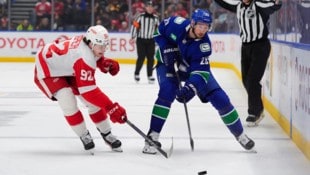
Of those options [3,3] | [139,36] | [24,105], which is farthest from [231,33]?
[24,105]

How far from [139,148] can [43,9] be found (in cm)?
1222

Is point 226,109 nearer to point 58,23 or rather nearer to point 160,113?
point 160,113

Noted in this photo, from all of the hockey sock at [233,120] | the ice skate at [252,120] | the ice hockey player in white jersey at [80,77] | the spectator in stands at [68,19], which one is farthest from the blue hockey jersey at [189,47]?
the spectator in stands at [68,19]

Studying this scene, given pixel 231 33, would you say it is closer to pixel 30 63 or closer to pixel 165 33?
pixel 30 63

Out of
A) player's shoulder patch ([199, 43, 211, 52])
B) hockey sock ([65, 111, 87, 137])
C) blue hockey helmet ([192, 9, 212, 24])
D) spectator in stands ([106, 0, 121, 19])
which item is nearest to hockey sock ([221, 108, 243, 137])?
player's shoulder patch ([199, 43, 211, 52])

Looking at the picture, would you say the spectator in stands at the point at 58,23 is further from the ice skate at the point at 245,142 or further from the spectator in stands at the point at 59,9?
the ice skate at the point at 245,142

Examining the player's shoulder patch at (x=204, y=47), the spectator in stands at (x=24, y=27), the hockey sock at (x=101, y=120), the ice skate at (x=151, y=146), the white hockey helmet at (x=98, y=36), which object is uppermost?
the white hockey helmet at (x=98, y=36)

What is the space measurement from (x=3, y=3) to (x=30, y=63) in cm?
180

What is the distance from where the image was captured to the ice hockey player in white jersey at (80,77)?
198 inches

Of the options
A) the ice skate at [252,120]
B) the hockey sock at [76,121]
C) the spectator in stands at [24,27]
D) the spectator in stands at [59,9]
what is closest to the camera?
the hockey sock at [76,121]

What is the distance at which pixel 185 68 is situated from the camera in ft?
18.1

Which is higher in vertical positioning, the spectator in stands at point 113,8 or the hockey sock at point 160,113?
the spectator in stands at point 113,8

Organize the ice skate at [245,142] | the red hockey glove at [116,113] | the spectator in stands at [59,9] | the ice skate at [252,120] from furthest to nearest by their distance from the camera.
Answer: the spectator in stands at [59,9], the ice skate at [252,120], the ice skate at [245,142], the red hockey glove at [116,113]

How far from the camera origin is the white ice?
15.8 ft
